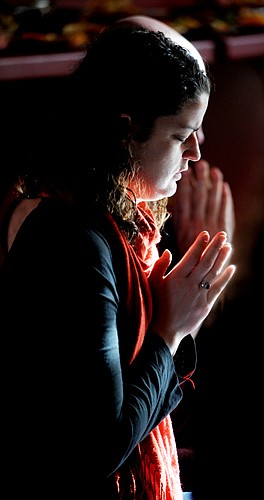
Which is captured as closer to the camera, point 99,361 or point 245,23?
point 99,361

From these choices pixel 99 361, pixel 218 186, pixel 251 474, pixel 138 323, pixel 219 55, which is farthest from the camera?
pixel 219 55

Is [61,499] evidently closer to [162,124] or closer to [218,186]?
[162,124]

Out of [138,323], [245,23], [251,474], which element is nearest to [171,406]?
[138,323]

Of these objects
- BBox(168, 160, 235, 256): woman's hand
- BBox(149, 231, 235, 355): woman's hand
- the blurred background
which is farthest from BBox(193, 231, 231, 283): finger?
the blurred background

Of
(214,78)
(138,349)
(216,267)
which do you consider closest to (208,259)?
(216,267)

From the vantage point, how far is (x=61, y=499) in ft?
3.06

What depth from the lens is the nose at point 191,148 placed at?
1016mm

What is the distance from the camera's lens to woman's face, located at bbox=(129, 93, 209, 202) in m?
0.97

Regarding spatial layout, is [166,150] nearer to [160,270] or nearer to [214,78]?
[160,270]

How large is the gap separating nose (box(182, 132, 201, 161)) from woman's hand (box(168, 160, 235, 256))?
53cm

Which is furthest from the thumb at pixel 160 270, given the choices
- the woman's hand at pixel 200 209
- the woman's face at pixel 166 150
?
the woman's hand at pixel 200 209

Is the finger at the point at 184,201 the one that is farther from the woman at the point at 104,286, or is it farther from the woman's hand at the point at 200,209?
the woman at the point at 104,286

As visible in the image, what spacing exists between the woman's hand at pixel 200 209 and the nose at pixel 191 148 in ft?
1.73

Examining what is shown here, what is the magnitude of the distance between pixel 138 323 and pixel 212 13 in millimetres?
1705
